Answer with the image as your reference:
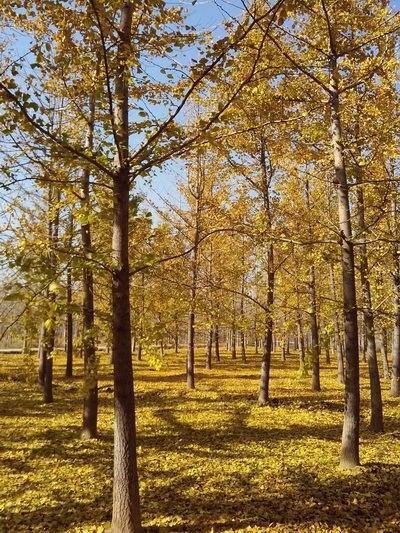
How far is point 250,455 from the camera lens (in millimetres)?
9641

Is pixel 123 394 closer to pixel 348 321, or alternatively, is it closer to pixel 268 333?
pixel 348 321

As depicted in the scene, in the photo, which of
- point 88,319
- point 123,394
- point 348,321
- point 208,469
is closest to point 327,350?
point 348,321

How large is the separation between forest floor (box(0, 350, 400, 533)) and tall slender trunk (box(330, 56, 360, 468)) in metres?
0.52

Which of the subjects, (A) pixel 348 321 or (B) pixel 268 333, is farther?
(B) pixel 268 333

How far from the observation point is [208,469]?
868 centimetres

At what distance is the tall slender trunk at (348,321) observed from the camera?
8.23 m

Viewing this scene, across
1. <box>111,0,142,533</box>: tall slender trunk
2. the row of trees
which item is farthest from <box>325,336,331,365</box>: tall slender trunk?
<box>111,0,142,533</box>: tall slender trunk

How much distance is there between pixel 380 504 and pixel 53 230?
13229 millimetres

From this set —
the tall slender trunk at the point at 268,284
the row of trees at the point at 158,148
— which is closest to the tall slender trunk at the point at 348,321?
the row of trees at the point at 158,148

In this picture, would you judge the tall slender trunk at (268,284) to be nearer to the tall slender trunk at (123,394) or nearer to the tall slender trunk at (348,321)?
the tall slender trunk at (348,321)

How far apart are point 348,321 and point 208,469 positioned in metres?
3.90

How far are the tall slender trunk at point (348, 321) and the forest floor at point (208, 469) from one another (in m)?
0.52

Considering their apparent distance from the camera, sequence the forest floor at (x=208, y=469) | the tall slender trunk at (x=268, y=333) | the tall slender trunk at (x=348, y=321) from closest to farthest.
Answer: the forest floor at (x=208, y=469) → the tall slender trunk at (x=348, y=321) → the tall slender trunk at (x=268, y=333)

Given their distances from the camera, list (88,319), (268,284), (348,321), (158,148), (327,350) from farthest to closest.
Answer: (327,350) → (268,284) → (88,319) → (348,321) → (158,148)
